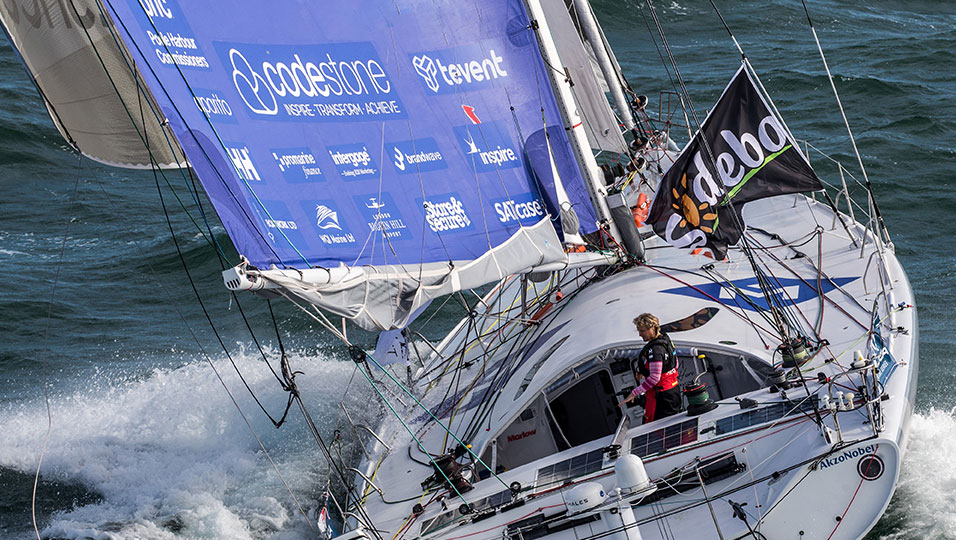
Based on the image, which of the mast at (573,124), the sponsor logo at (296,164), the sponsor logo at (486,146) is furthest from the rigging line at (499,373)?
the sponsor logo at (296,164)

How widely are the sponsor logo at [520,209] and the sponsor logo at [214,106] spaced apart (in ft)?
7.09

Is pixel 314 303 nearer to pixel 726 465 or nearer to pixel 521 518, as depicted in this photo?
pixel 521 518

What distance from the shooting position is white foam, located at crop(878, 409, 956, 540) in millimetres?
7742

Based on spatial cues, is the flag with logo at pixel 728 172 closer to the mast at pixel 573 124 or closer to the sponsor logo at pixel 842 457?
the mast at pixel 573 124

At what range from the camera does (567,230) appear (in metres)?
8.62

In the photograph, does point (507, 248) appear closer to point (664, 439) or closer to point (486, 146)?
point (486, 146)

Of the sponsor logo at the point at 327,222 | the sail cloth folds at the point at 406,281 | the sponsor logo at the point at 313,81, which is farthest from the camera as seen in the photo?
the sponsor logo at the point at 327,222

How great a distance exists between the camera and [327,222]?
7859 millimetres

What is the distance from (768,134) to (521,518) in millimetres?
3280

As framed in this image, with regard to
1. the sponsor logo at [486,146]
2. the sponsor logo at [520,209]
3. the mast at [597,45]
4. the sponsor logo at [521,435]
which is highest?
the mast at [597,45]

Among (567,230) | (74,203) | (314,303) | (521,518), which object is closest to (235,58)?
(314,303)

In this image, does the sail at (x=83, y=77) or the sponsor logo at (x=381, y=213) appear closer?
the sponsor logo at (x=381, y=213)

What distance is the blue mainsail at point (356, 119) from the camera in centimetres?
746

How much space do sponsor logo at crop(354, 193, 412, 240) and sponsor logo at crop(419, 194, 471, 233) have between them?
0.78 ft
